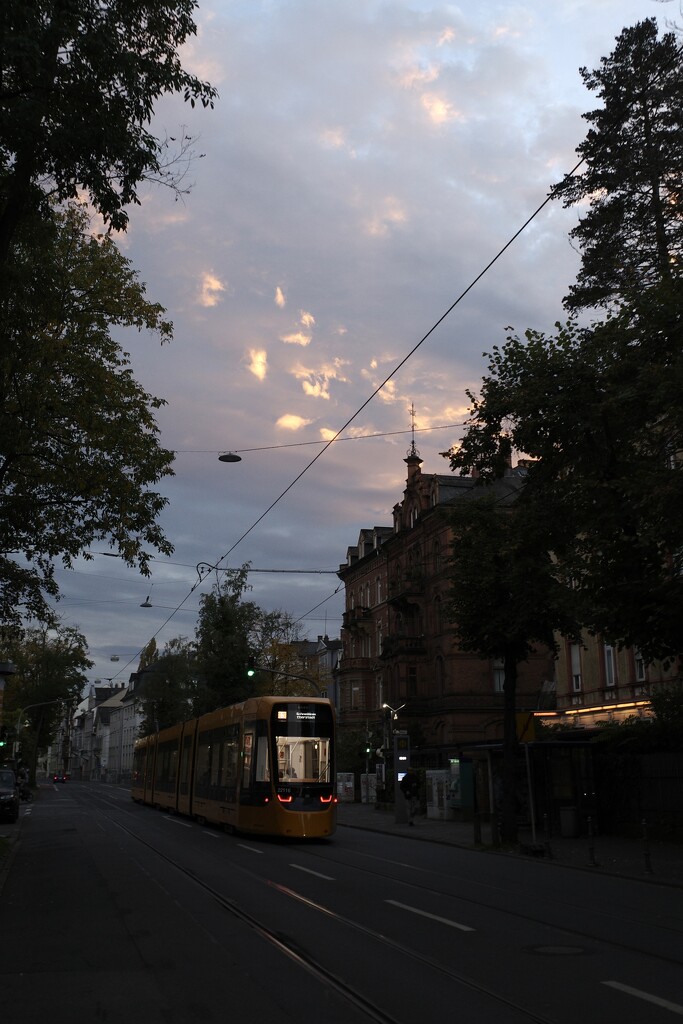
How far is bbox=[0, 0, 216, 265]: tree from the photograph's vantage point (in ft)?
42.0

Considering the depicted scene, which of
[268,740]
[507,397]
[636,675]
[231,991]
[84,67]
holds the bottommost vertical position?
[231,991]

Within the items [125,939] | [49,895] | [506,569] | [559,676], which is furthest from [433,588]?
[125,939]

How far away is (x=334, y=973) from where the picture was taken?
27.7 ft

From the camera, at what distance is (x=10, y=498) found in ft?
70.9

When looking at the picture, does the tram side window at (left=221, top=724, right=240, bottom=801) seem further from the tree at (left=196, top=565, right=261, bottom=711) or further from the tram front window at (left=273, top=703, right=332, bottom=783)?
the tree at (left=196, top=565, right=261, bottom=711)

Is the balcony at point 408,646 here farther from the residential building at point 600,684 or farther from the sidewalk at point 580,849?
the sidewalk at point 580,849

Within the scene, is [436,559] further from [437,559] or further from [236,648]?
[236,648]

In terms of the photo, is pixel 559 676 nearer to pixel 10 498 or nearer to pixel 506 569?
pixel 506 569

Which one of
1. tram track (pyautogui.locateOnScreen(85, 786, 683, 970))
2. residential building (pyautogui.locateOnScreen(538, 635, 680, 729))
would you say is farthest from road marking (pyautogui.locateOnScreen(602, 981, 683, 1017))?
residential building (pyautogui.locateOnScreen(538, 635, 680, 729))

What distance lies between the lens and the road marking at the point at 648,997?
7168mm

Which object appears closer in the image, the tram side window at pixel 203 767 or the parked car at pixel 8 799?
the tram side window at pixel 203 767

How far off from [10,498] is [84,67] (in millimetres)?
10649

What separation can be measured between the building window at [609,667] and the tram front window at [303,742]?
1719 cm

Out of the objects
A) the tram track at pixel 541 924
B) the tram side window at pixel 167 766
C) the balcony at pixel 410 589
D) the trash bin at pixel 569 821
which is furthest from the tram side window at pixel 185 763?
the balcony at pixel 410 589
